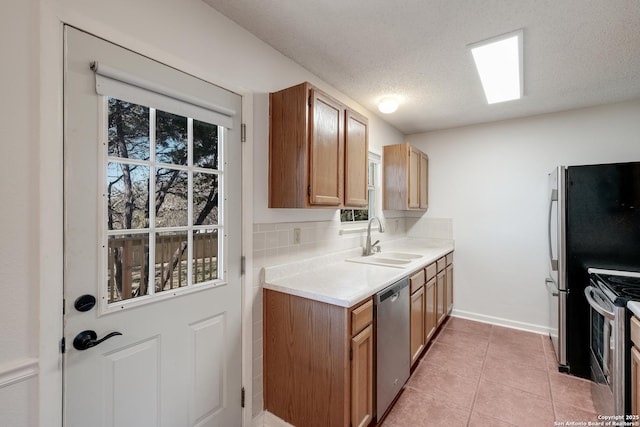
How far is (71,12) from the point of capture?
1.06 m

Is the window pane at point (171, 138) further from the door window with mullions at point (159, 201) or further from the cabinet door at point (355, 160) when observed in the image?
the cabinet door at point (355, 160)

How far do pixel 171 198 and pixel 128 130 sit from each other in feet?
1.13

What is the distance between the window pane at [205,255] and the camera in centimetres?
149

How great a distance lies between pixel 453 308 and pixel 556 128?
241 centimetres

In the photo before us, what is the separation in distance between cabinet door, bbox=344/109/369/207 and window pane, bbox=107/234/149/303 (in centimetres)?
135

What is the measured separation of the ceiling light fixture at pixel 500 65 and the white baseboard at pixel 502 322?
250 cm

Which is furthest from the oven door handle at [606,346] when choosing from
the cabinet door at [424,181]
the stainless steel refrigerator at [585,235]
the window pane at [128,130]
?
the window pane at [128,130]

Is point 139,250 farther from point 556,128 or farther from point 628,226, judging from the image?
point 556,128

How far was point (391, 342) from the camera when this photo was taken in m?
1.89

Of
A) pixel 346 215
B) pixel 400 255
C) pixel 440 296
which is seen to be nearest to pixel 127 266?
pixel 346 215

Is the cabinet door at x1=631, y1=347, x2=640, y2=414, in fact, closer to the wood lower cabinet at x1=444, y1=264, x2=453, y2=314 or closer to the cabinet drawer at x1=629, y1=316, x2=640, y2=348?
the cabinet drawer at x1=629, y1=316, x2=640, y2=348

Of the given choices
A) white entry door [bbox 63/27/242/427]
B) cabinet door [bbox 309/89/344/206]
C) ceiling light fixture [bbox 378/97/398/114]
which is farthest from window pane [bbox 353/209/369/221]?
white entry door [bbox 63/27/242/427]

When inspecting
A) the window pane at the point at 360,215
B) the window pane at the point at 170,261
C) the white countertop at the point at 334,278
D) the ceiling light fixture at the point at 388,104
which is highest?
the ceiling light fixture at the point at 388,104

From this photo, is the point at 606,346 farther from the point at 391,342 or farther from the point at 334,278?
the point at 334,278
